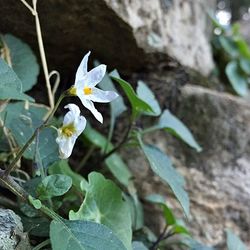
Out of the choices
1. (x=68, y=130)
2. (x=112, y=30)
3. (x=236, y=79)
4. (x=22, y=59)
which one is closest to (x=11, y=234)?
(x=68, y=130)

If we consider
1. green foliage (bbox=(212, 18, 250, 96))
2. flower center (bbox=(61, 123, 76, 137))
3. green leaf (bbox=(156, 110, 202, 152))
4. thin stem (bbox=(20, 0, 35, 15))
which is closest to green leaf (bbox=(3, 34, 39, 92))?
thin stem (bbox=(20, 0, 35, 15))

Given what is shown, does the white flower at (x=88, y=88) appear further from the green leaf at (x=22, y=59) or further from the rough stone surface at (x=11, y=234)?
the green leaf at (x=22, y=59)

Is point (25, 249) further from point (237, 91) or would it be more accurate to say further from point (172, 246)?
→ point (237, 91)

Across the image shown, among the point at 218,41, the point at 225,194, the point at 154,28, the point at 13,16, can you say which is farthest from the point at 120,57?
the point at 218,41

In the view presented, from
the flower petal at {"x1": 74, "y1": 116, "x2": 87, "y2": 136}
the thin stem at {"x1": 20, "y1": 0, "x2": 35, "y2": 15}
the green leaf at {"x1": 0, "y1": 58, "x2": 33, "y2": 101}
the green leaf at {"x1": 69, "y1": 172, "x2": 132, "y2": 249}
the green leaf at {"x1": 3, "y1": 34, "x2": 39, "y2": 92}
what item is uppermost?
the thin stem at {"x1": 20, "y1": 0, "x2": 35, "y2": 15}

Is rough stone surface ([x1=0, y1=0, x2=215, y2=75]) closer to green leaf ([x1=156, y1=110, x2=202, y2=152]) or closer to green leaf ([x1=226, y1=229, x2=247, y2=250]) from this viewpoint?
green leaf ([x1=156, y1=110, x2=202, y2=152])

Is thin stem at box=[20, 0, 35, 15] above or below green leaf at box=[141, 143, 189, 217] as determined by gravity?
above

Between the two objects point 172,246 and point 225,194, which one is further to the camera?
point 225,194
